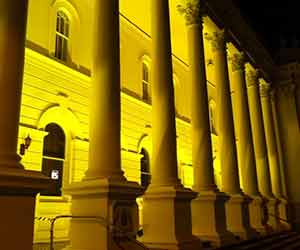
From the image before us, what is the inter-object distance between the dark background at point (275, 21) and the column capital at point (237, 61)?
16.7ft

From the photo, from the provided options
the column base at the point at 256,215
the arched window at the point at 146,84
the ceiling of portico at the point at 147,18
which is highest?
the ceiling of portico at the point at 147,18

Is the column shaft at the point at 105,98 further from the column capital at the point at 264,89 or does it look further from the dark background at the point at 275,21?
the column capital at the point at 264,89

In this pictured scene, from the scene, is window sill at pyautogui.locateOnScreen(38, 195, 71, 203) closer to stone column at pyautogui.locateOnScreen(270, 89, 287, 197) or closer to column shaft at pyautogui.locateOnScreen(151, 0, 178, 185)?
column shaft at pyautogui.locateOnScreen(151, 0, 178, 185)

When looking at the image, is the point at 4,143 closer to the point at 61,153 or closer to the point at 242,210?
the point at 61,153

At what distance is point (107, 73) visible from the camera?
7.75m

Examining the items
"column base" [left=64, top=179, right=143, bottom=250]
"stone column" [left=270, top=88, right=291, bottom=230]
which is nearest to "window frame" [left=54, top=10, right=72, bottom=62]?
"column base" [left=64, top=179, right=143, bottom=250]

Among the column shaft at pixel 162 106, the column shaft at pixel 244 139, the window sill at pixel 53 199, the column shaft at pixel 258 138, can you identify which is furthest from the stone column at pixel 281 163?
the column shaft at pixel 162 106

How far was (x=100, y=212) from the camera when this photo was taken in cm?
681

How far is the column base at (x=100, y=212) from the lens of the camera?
6727 millimetres

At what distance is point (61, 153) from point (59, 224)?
255cm

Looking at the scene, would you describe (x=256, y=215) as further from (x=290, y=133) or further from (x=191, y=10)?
(x=290, y=133)

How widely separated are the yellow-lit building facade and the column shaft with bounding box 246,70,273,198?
53 millimetres

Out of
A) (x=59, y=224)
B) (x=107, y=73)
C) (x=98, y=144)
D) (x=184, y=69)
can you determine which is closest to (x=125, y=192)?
(x=98, y=144)

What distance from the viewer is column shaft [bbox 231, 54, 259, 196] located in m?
15.6
